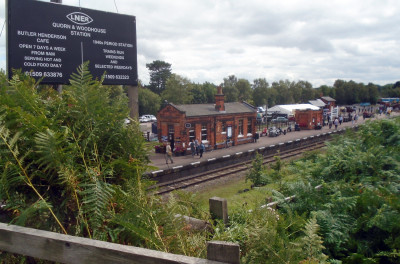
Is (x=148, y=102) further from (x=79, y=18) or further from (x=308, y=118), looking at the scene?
(x=79, y=18)

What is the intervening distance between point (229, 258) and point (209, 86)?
65.6 m

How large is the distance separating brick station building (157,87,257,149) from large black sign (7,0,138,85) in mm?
17328

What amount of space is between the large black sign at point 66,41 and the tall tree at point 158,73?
60909mm

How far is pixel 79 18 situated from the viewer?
18.9ft

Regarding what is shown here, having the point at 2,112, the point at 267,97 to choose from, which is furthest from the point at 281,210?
the point at 267,97

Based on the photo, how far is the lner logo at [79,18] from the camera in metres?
5.72

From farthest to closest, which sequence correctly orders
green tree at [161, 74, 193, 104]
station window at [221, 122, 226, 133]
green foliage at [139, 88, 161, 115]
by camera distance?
1. green foliage at [139, 88, 161, 115]
2. green tree at [161, 74, 193, 104]
3. station window at [221, 122, 226, 133]

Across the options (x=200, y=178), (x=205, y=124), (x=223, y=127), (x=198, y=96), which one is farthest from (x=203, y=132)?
(x=198, y=96)

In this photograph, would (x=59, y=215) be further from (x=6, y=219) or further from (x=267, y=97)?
(x=267, y=97)

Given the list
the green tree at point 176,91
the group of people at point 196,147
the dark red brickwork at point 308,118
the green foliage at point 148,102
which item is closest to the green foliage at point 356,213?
the group of people at point 196,147

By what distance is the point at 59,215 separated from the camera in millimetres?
2150

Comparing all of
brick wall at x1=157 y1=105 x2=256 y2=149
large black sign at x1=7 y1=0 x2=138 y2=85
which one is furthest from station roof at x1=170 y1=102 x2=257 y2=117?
large black sign at x1=7 y1=0 x2=138 y2=85

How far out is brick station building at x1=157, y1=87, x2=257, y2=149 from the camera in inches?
936

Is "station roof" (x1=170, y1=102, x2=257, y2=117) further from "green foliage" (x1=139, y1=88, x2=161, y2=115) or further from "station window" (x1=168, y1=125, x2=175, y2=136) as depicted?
"green foliage" (x1=139, y1=88, x2=161, y2=115)
